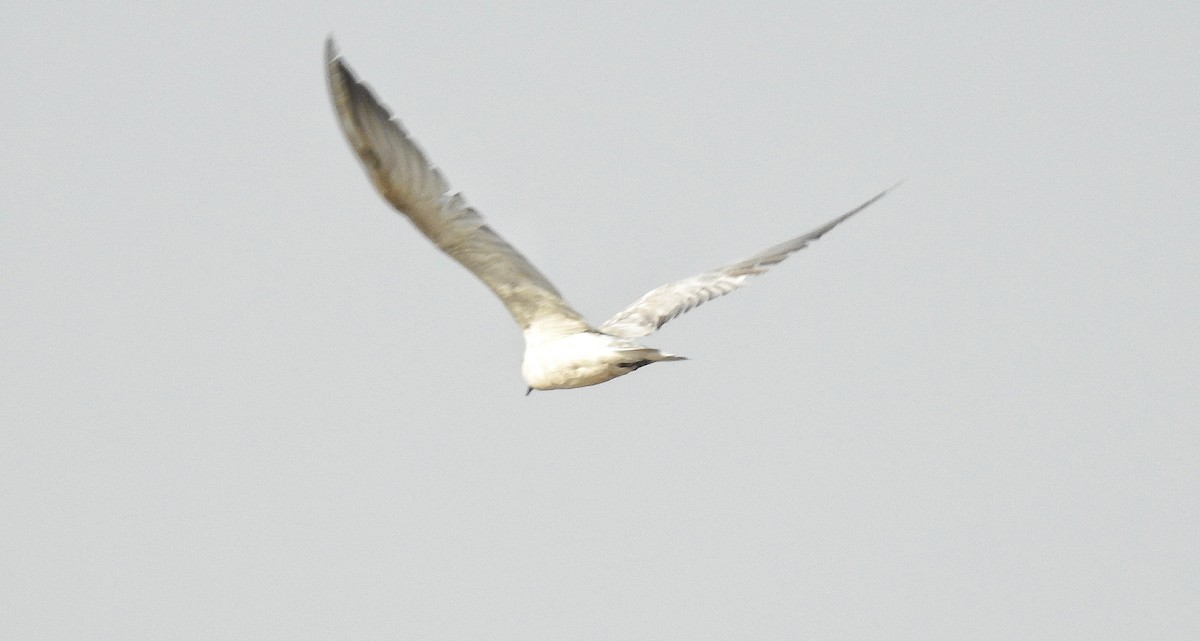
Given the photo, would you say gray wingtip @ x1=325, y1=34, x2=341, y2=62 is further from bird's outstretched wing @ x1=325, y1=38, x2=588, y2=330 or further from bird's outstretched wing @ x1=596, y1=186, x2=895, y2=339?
bird's outstretched wing @ x1=596, y1=186, x2=895, y2=339

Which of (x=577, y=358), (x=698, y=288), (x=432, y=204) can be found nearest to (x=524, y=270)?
(x=577, y=358)

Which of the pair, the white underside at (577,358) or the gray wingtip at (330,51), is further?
the white underside at (577,358)

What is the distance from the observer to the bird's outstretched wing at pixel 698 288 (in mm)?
19609

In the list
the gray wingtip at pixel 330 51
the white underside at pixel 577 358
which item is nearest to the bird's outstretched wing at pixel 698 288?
the white underside at pixel 577 358

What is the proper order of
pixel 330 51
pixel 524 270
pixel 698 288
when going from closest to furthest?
pixel 330 51 < pixel 524 270 < pixel 698 288

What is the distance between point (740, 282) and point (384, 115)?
249 inches

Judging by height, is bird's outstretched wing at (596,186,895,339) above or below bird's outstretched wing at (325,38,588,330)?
below

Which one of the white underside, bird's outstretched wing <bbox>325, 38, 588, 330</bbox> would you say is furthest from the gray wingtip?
the white underside

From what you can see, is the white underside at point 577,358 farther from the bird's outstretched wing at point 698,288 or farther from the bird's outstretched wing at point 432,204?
the bird's outstretched wing at point 698,288

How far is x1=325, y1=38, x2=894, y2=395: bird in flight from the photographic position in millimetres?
15133

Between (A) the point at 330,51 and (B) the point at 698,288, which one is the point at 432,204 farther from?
(B) the point at 698,288

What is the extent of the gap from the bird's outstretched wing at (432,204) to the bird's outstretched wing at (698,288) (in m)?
1.48

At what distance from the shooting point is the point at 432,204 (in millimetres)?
16062

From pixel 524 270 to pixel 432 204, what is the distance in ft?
5.86
